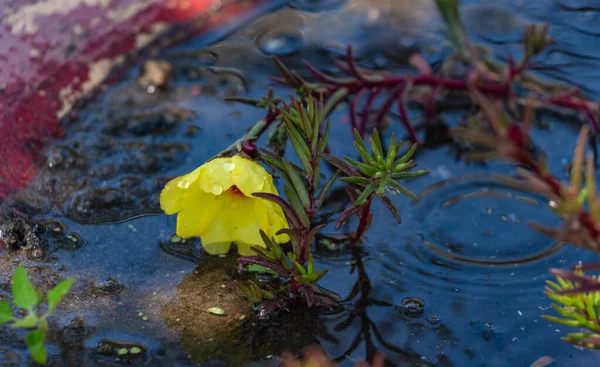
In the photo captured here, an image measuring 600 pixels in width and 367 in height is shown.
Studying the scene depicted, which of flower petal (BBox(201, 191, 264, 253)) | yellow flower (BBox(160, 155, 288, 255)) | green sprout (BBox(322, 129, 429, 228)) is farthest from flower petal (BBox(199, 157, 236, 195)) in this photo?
green sprout (BBox(322, 129, 429, 228))

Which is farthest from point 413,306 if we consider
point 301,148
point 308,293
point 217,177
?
point 217,177

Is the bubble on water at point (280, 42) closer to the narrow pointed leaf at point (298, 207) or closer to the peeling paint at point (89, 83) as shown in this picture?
the peeling paint at point (89, 83)

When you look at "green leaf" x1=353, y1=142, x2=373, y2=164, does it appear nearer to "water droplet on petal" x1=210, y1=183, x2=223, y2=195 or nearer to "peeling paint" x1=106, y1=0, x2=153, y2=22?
"water droplet on petal" x1=210, y1=183, x2=223, y2=195

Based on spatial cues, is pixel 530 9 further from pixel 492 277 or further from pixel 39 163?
pixel 39 163

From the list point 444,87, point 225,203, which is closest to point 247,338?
point 225,203

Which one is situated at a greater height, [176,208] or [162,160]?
[176,208]

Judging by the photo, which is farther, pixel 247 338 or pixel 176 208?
pixel 176 208
